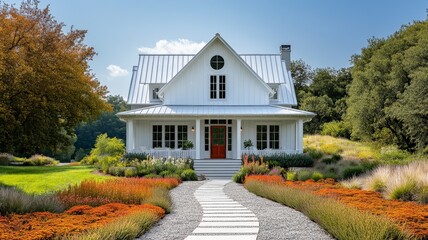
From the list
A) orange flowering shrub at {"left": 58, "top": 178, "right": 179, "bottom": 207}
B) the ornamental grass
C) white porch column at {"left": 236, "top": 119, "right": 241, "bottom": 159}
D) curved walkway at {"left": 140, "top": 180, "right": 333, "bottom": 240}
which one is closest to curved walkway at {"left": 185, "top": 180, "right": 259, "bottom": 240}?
curved walkway at {"left": 140, "top": 180, "right": 333, "bottom": 240}

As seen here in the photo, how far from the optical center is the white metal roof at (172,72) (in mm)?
31859

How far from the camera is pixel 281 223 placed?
895 centimetres

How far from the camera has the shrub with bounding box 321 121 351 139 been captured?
44625 mm

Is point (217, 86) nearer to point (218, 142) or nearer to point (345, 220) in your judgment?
point (218, 142)

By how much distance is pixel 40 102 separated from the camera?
17.7 meters

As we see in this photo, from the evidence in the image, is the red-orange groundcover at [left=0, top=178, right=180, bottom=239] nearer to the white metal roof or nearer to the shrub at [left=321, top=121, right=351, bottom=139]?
the white metal roof

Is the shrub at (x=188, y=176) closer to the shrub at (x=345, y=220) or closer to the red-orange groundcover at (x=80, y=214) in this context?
the red-orange groundcover at (x=80, y=214)

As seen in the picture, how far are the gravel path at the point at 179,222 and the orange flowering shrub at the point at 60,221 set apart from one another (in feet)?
1.29

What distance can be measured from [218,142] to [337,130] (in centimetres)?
2008

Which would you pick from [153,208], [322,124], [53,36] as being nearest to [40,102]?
[53,36]

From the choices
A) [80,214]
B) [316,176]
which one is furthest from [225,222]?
[316,176]

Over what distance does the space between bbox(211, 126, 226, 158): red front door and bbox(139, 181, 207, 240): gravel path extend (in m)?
14.5

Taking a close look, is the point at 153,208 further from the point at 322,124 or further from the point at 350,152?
the point at 322,124

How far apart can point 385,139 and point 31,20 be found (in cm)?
3062
